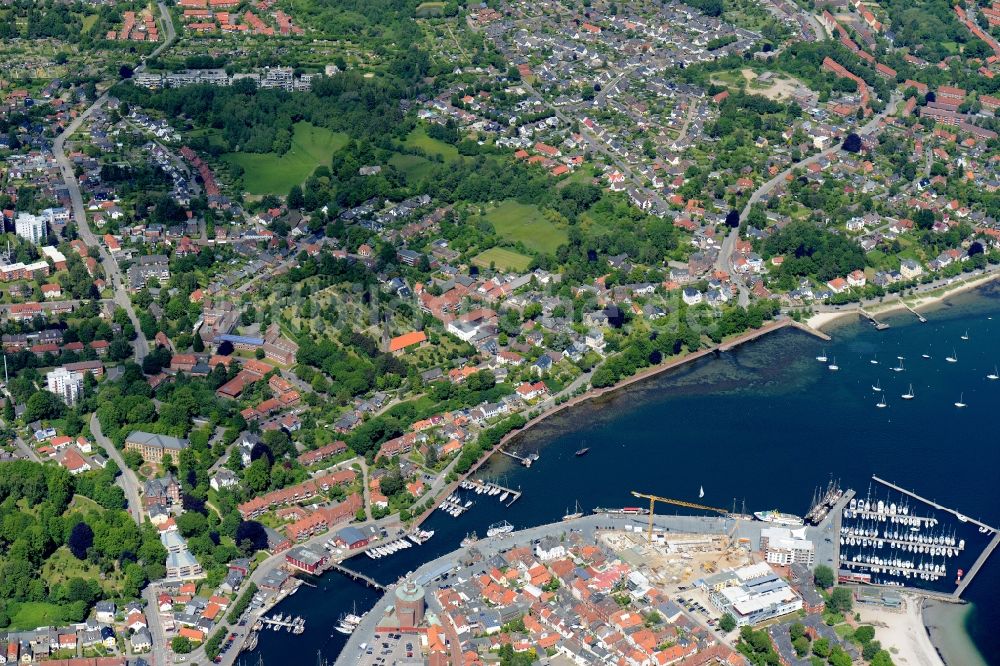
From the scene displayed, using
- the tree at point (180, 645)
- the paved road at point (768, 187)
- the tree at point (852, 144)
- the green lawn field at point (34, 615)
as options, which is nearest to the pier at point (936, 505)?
the paved road at point (768, 187)

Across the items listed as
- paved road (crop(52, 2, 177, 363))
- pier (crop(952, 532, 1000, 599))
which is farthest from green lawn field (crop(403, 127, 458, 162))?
pier (crop(952, 532, 1000, 599))

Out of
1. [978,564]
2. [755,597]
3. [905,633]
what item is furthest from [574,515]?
[978,564]

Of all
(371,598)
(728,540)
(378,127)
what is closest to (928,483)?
(728,540)

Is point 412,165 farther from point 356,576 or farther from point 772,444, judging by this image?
point 356,576

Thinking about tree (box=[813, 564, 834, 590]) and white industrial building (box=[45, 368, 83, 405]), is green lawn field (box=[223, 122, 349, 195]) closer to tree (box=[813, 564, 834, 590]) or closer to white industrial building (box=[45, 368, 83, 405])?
white industrial building (box=[45, 368, 83, 405])

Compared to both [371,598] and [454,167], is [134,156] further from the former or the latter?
[371,598]

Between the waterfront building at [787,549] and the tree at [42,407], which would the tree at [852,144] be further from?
the tree at [42,407]
